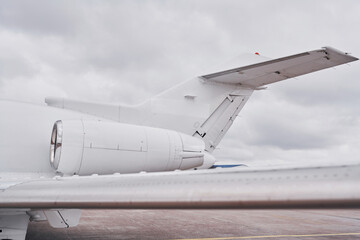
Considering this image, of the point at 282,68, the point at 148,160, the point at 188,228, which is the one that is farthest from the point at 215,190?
the point at 188,228

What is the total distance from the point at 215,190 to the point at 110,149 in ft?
10.1

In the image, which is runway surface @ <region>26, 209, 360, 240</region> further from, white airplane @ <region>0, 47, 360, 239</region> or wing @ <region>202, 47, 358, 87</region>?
wing @ <region>202, 47, 358, 87</region>

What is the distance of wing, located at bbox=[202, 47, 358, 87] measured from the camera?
17.8 feet

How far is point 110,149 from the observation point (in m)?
5.18

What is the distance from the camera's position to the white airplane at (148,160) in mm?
2174

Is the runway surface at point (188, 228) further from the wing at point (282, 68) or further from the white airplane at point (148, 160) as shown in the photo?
the wing at point (282, 68)

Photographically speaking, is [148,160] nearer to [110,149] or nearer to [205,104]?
[110,149]

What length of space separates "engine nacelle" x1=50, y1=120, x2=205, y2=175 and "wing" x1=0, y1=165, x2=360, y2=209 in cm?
145

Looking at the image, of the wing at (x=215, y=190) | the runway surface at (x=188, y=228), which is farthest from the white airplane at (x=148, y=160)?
the runway surface at (x=188, y=228)

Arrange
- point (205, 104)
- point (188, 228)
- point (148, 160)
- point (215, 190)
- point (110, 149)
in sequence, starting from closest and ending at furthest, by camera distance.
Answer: point (215, 190)
point (110, 149)
point (148, 160)
point (205, 104)
point (188, 228)

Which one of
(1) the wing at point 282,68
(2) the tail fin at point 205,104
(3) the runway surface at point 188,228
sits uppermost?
(1) the wing at point 282,68

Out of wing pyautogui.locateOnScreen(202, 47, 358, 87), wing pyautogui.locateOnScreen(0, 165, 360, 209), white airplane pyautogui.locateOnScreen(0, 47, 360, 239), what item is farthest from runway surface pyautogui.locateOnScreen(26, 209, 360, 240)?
wing pyautogui.locateOnScreen(0, 165, 360, 209)

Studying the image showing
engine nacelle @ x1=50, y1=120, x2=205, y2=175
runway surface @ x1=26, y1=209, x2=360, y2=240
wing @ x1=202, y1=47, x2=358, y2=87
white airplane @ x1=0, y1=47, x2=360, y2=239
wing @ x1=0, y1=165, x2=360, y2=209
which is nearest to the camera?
wing @ x1=0, y1=165, x2=360, y2=209

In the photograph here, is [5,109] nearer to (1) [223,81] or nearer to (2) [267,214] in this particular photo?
(1) [223,81]
